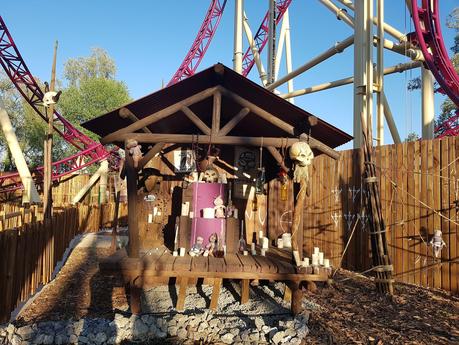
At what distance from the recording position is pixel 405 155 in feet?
23.6

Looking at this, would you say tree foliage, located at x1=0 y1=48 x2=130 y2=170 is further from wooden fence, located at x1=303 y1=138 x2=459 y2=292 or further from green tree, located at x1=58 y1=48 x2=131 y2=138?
wooden fence, located at x1=303 y1=138 x2=459 y2=292

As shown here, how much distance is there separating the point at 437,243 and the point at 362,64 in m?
5.58

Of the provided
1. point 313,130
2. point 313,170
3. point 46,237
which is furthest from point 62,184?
point 313,130

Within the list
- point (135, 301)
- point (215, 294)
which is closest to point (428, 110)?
point (215, 294)

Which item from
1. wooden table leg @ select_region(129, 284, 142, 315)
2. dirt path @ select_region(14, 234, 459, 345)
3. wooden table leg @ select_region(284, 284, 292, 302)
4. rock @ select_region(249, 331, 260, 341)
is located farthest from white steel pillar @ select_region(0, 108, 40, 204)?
rock @ select_region(249, 331, 260, 341)

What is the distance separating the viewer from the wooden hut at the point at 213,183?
17.0ft

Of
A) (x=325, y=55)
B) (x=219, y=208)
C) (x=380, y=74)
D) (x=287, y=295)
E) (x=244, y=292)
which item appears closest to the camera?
(x=244, y=292)

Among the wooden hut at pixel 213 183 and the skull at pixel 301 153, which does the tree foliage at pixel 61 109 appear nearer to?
the wooden hut at pixel 213 183

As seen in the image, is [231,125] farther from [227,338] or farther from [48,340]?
[48,340]

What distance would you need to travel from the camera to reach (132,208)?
541cm

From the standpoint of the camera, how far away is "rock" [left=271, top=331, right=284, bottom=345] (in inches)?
170

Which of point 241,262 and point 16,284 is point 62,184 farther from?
point 241,262

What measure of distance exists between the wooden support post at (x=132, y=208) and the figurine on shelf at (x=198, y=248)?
98cm

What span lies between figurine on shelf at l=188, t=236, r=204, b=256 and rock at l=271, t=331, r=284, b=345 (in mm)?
2040
